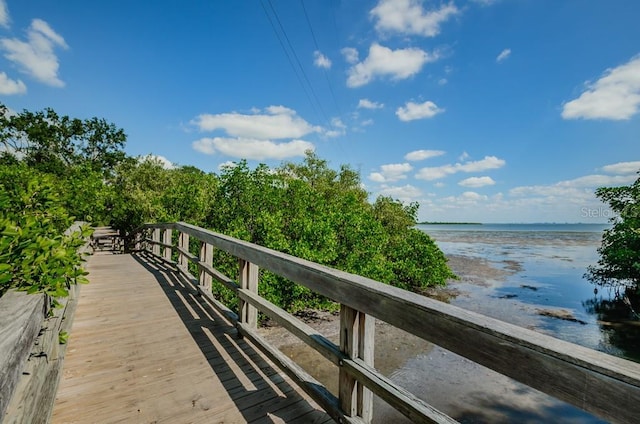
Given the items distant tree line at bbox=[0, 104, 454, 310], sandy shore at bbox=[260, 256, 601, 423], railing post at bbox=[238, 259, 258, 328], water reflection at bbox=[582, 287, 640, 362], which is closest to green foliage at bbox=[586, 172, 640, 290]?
water reflection at bbox=[582, 287, 640, 362]

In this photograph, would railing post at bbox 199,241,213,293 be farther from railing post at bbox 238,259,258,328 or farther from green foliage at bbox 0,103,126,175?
green foliage at bbox 0,103,126,175

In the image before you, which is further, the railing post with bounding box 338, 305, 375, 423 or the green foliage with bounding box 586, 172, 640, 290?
the green foliage with bounding box 586, 172, 640, 290

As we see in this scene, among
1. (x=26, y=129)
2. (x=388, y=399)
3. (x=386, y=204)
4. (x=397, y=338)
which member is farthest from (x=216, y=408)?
(x=26, y=129)

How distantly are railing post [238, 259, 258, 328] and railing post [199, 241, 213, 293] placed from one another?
164 centimetres

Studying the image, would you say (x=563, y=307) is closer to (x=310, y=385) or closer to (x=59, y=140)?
(x=310, y=385)

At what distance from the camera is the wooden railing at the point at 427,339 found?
0.91m

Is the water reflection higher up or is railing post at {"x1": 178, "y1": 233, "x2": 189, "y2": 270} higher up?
railing post at {"x1": 178, "y1": 233, "x2": 189, "y2": 270}

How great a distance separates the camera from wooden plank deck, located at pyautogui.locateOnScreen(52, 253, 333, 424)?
2314 mm

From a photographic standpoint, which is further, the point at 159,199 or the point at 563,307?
the point at 563,307

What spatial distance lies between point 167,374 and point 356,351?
192 cm

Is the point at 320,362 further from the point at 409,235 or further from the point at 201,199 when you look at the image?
the point at 409,235

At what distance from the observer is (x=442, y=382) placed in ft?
24.5

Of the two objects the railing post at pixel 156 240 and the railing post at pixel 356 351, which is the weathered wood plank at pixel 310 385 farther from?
the railing post at pixel 156 240

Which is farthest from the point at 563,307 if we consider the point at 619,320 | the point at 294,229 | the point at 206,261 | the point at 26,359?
the point at 26,359
